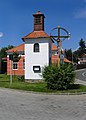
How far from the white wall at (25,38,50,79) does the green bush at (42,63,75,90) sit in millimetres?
10569

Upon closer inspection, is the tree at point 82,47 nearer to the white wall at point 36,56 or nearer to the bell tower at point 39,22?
the bell tower at point 39,22

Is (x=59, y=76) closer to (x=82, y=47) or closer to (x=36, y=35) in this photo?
(x=36, y=35)

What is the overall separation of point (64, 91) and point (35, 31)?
1554 cm

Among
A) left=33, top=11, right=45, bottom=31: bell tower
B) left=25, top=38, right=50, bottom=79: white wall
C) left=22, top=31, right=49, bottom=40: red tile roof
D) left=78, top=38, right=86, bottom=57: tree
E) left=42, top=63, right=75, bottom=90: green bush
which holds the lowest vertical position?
left=42, top=63, right=75, bottom=90: green bush

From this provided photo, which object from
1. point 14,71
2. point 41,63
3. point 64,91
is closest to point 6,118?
point 64,91

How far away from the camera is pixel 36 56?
36.8 metres

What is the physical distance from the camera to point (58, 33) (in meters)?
30.5

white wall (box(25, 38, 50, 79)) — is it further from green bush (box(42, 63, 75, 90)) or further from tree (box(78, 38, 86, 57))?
tree (box(78, 38, 86, 57))

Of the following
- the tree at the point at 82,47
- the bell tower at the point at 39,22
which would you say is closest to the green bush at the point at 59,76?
the bell tower at the point at 39,22

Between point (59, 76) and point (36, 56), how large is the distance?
38.4 ft

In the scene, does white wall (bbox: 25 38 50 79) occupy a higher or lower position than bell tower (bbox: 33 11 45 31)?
lower

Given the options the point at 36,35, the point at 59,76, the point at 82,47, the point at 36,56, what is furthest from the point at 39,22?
the point at 82,47

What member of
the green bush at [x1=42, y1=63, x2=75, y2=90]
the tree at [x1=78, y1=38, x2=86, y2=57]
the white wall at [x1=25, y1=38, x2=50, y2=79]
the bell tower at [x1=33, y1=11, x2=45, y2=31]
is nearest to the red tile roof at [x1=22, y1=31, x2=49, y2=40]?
the white wall at [x1=25, y1=38, x2=50, y2=79]

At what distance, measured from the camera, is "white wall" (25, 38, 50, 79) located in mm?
36688
